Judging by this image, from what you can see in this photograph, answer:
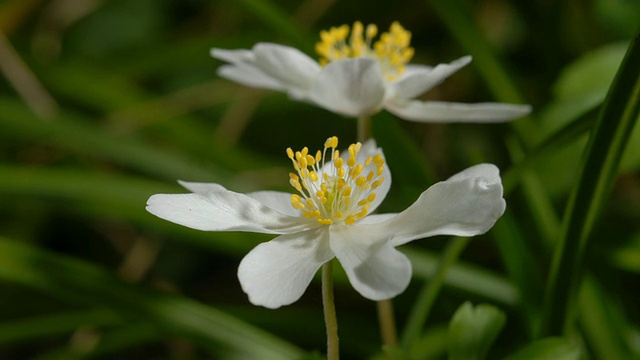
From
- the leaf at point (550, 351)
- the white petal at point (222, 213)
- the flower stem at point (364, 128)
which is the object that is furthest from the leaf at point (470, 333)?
the flower stem at point (364, 128)

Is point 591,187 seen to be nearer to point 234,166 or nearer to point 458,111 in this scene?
point 458,111

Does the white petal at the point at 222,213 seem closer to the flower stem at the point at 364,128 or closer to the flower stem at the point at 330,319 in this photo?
the flower stem at the point at 330,319

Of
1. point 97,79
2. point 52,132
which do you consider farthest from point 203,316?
point 97,79

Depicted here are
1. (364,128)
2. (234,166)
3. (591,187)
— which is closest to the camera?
(591,187)

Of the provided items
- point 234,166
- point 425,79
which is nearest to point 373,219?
point 425,79

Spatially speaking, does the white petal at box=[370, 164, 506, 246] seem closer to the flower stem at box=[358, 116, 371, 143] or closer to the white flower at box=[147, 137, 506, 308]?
the white flower at box=[147, 137, 506, 308]

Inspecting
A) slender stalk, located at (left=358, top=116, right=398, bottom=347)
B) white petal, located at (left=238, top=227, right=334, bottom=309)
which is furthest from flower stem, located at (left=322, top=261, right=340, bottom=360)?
slender stalk, located at (left=358, top=116, right=398, bottom=347)

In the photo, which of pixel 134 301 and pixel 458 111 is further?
pixel 134 301

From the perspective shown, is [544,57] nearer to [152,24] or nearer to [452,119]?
[452,119]
